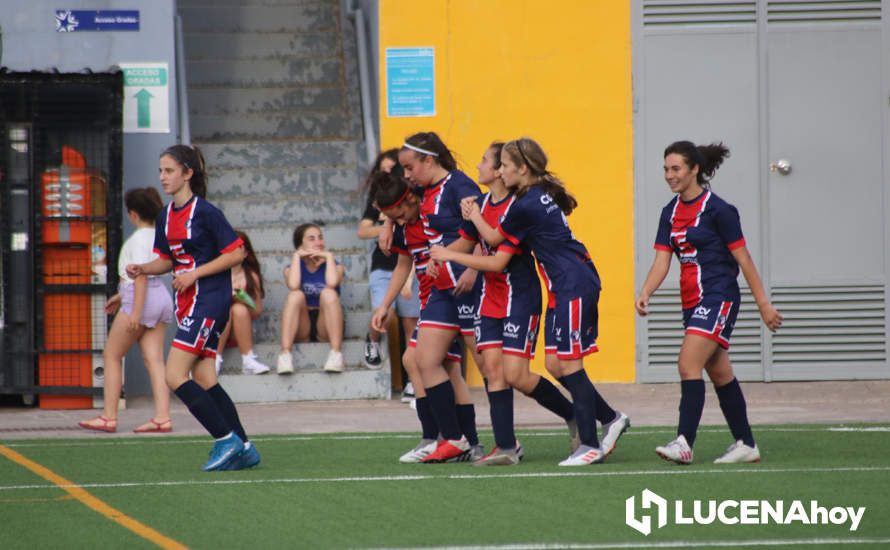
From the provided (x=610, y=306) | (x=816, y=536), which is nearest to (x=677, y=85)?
(x=610, y=306)

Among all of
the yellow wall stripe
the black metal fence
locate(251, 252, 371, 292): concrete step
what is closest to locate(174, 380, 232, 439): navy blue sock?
the yellow wall stripe

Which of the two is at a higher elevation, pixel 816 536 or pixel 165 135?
pixel 165 135

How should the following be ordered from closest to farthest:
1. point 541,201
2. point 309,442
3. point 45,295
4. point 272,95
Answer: point 541,201 < point 309,442 < point 45,295 < point 272,95

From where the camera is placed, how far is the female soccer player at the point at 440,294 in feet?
30.7

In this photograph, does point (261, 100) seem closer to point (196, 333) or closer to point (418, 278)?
point (418, 278)

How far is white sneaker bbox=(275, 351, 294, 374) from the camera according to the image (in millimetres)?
13547

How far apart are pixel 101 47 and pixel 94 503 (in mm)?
7430

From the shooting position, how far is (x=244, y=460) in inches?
363

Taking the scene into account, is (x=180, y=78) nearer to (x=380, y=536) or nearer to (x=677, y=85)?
(x=677, y=85)

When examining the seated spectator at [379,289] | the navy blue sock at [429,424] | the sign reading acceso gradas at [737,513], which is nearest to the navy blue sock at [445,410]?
the navy blue sock at [429,424]

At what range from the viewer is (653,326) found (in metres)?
14.8

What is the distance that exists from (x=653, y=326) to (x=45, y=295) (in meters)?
5.50

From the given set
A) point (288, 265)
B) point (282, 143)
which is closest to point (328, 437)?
point (288, 265)

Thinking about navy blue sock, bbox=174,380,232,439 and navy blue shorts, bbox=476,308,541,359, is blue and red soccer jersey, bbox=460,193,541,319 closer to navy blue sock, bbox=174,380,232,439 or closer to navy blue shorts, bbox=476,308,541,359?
navy blue shorts, bbox=476,308,541,359
